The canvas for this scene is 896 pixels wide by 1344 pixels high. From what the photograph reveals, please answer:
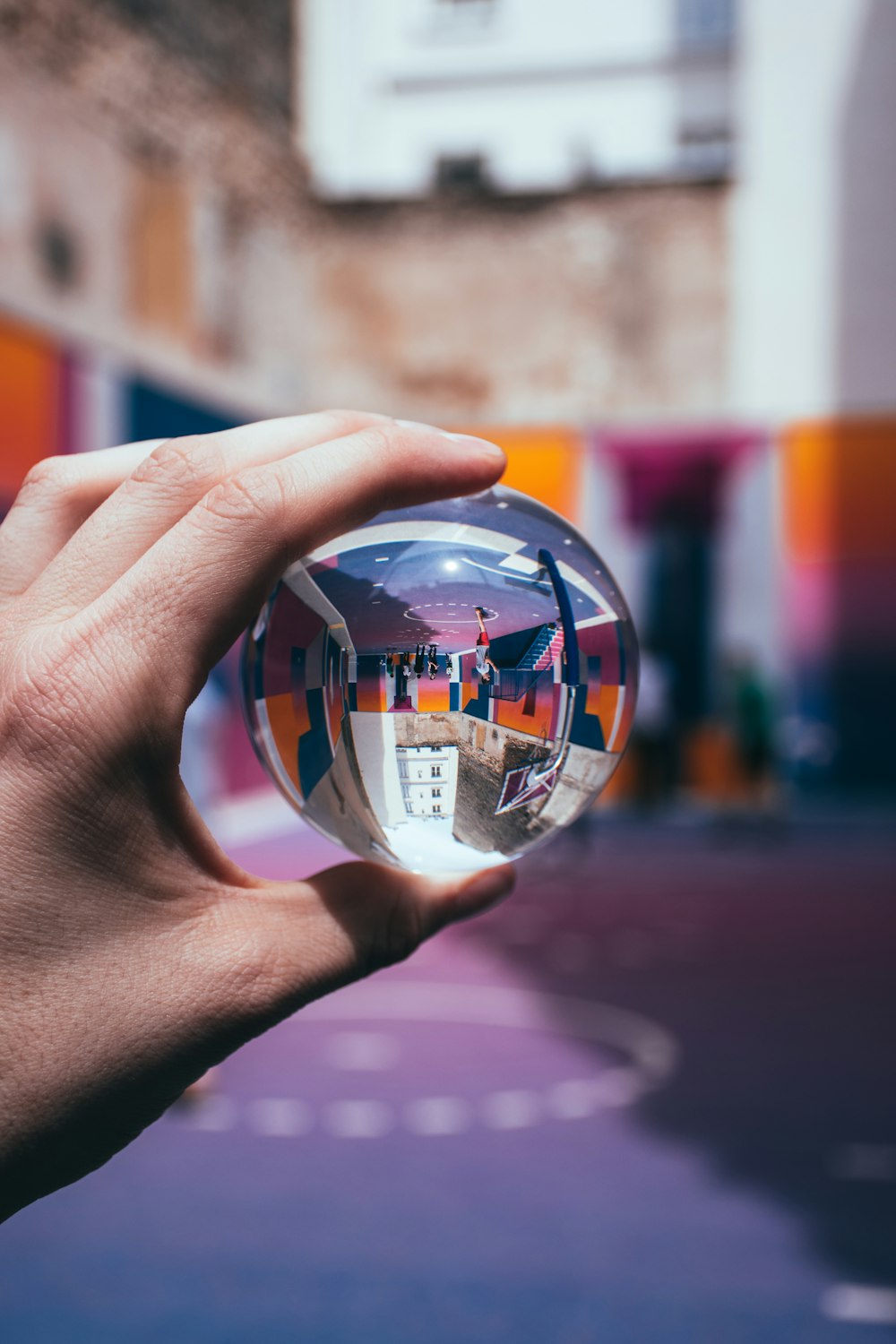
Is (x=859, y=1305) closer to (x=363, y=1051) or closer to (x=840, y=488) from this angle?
(x=363, y=1051)

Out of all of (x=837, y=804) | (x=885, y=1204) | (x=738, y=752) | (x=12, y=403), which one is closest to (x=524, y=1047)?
(x=885, y=1204)

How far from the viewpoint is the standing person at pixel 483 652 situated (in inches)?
52.0

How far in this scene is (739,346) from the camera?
44.7 ft

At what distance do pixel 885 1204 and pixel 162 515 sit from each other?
3.54m

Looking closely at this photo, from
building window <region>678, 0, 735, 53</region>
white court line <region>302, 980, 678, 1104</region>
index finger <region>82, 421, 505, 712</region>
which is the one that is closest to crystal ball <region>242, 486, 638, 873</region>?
index finger <region>82, 421, 505, 712</region>

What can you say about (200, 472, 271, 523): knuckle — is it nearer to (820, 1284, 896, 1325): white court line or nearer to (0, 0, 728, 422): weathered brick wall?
(820, 1284, 896, 1325): white court line

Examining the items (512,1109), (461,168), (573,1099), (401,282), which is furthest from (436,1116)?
(461,168)

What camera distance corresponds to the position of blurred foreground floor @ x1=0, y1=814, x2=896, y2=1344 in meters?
3.23

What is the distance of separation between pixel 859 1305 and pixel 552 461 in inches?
454

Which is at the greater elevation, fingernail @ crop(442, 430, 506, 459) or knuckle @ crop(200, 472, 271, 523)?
fingernail @ crop(442, 430, 506, 459)

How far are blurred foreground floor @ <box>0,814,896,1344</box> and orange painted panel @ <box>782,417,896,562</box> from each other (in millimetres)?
7583

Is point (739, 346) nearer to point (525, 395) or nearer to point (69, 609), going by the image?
point (525, 395)

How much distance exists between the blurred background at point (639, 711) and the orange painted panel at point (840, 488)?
0.12 ft

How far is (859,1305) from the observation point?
325cm
